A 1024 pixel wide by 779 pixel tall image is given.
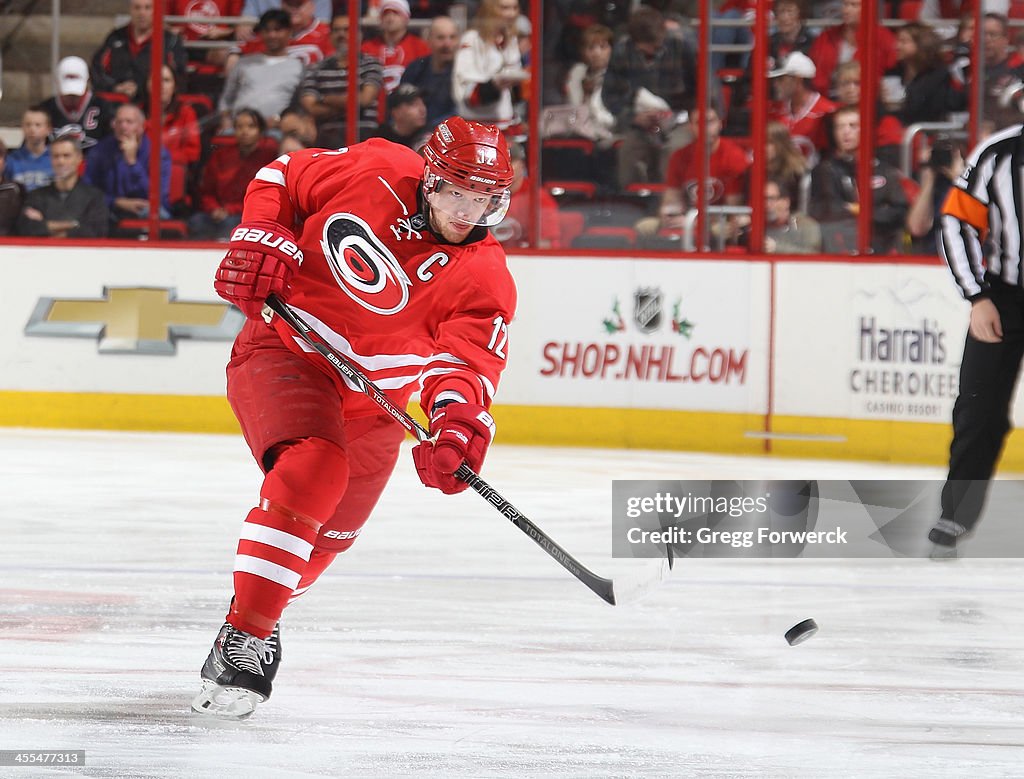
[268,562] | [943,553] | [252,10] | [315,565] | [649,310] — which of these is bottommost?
[943,553]

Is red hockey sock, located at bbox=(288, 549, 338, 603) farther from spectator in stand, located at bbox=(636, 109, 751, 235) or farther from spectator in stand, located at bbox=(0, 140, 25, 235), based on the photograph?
spectator in stand, located at bbox=(0, 140, 25, 235)

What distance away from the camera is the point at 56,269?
704 centimetres

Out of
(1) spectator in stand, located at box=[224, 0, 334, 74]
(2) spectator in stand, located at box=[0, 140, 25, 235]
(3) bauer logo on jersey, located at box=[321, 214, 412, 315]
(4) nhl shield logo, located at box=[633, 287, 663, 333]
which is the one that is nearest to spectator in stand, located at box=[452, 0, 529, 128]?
(1) spectator in stand, located at box=[224, 0, 334, 74]

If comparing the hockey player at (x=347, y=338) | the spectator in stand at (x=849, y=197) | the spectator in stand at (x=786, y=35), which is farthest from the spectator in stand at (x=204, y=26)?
the hockey player at (x=347, y=338)

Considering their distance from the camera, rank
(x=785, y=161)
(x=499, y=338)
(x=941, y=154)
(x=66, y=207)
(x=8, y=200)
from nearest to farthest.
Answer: (x=499, y=338) < (x=941, y=154) < (x=785, y=161) < (x=66, y=207) < (x=8, y=200)

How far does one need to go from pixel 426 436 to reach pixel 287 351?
1.06 ft

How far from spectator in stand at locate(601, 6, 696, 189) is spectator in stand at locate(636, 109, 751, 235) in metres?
0.06

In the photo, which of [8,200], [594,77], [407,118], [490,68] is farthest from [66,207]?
[594,77]

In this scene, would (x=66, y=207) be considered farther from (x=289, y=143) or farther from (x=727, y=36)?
(x=727, y=36)

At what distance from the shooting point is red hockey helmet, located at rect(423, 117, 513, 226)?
107 inches

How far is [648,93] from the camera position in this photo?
6.96 meters

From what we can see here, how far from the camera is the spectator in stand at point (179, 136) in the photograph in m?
7.31

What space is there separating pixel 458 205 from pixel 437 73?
179 inches

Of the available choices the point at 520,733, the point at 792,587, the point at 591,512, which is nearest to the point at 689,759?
the point at 520,733
